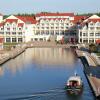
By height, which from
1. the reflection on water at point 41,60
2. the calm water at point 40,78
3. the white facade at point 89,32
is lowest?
the calm water at point 40,78

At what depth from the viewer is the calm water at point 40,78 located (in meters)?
17.6

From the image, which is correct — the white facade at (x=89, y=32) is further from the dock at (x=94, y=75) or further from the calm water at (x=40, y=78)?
the dock at (x=94, y=75)

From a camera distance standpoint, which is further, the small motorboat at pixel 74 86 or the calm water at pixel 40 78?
→ the small motorboat at pixel 74 86

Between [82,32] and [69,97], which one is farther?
[82,32]

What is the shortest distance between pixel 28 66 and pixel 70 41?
2397 centimetres

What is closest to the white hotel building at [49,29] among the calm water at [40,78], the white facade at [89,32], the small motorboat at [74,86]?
the white facade at [89,32]

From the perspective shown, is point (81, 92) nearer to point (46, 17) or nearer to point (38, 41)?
Result: point (38, 41)

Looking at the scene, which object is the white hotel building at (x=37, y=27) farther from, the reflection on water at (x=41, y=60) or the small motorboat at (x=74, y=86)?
the small motorboat at (x=74, y=86)

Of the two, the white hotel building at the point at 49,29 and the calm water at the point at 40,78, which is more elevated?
the white hotel building at the point at 49,29

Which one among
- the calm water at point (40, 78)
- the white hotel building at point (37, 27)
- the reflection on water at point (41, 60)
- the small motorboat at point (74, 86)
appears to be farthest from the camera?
the white hotel building at point (37, 27)

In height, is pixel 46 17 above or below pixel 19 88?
above

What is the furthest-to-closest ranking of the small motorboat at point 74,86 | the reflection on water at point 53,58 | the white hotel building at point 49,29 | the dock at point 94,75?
the white hotel building at point 49,29, the reflection on water at point 53,58, the small motorboat at point 74,86, the dock at point 94,75

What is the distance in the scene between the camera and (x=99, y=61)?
27891 millimetres

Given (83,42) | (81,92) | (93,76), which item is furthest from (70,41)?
(81,92)
